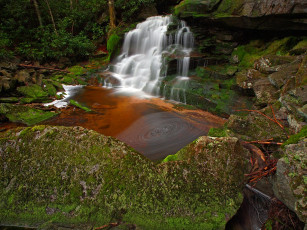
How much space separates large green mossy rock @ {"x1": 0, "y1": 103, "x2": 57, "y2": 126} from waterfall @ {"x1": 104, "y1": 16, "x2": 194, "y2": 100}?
16.9 ft

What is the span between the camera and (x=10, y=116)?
19.1 ft

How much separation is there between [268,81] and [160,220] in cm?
603

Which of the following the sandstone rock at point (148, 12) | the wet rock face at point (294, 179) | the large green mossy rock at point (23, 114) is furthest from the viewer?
the sandstone rock at point (148, 12)

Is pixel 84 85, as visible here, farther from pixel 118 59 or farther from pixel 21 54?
pixel 21 54

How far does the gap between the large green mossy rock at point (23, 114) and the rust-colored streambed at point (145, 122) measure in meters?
0.36

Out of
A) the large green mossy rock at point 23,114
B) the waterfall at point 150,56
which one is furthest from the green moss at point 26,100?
the waterfall at point 150,56

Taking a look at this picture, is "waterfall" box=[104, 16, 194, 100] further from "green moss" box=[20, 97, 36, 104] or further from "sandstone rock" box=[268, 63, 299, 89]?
"green moss" box=[20, 97, 36, 104]

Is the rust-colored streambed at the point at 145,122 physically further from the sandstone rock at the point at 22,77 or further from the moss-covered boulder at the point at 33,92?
the sandstone rock at the point at 22,77

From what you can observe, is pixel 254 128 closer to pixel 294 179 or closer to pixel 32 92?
pixel 294 179

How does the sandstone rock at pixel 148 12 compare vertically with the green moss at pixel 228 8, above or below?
above

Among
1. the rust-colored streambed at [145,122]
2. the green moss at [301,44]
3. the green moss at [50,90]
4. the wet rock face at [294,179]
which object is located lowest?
the rust-colored streambed at [145,122]

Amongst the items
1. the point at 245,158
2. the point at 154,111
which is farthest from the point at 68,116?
the point at 245,158

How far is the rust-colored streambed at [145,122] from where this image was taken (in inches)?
201

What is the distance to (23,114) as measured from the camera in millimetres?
5941
